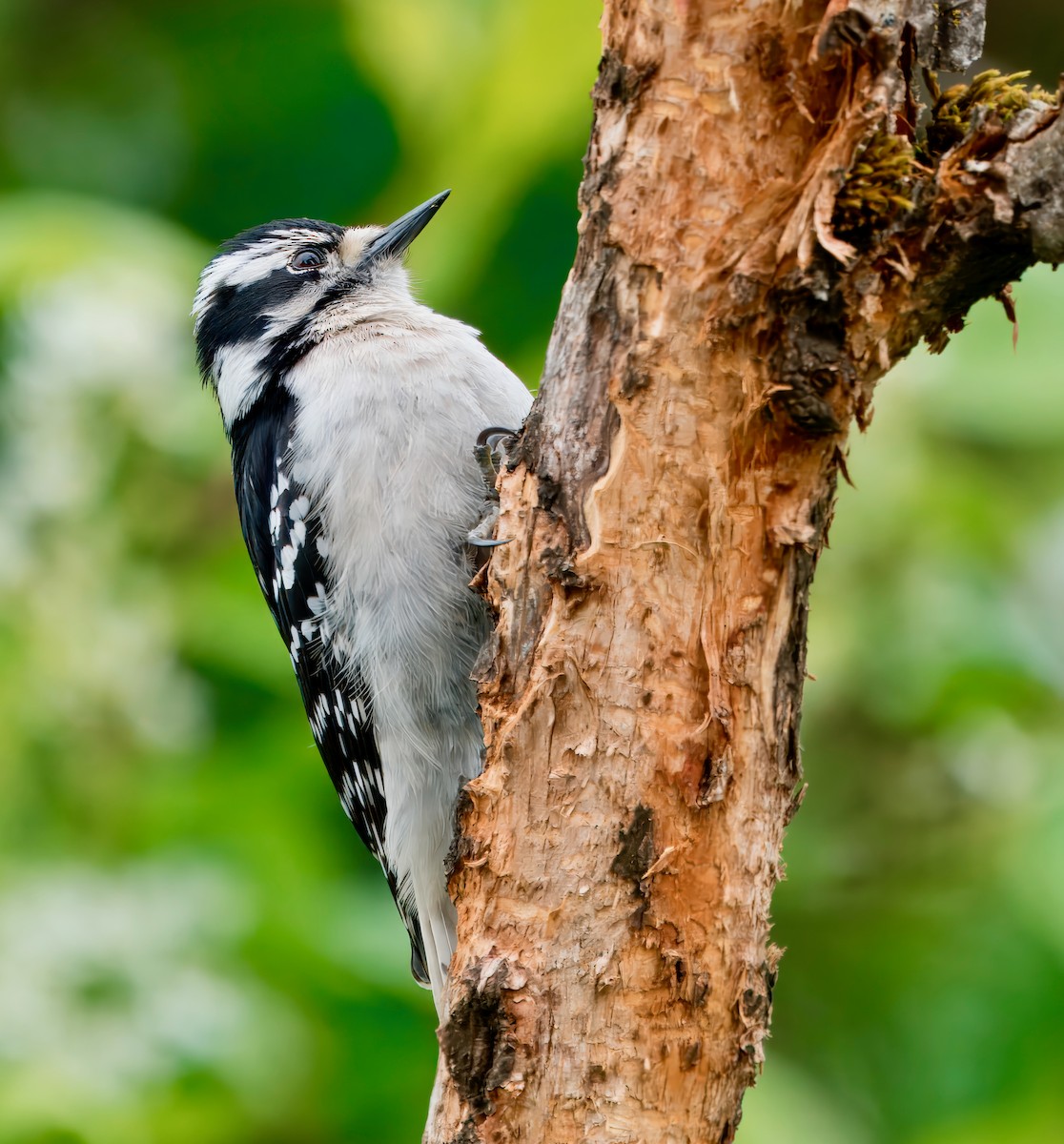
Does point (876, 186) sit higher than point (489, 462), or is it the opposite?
point (489, 462)

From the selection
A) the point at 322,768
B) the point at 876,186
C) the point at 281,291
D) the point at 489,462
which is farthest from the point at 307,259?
the point at 876,186

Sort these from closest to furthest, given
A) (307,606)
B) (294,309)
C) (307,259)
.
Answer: (307,606), (294,309), (307,259)

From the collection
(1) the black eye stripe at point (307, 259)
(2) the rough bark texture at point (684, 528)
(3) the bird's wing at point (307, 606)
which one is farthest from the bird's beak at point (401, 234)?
(2) the rough bark texture at point (684, 528)

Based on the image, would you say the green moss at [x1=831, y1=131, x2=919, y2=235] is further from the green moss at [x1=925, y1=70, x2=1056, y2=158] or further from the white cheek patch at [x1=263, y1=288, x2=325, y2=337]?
the white cheek patch at [x1=263, y1=288, x2=325, y2=337]

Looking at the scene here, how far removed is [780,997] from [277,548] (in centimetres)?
282

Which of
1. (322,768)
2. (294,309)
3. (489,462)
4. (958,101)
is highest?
(294,309)

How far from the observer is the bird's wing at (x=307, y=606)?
150 inches

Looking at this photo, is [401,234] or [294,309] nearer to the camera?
[294,309]

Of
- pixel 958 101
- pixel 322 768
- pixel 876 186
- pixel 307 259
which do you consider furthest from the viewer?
pixel 322 768

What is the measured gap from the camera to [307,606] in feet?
12.7

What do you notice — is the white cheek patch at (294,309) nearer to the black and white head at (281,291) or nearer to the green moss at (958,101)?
the black and white head at (281,291)

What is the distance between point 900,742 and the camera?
500 cm

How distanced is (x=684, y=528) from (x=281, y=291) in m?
2.31

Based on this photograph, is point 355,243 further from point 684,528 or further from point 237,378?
point 684,528
